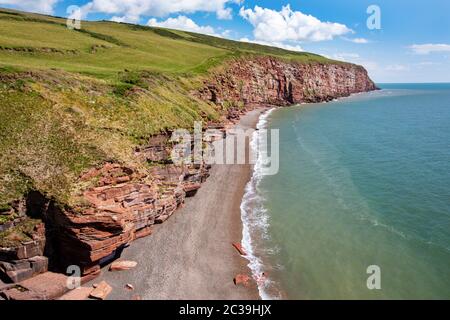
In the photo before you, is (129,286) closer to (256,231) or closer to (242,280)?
(242,280)

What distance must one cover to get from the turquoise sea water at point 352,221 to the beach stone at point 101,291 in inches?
440

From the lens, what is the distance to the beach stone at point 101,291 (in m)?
24.6

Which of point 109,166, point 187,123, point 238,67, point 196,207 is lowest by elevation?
point 196,207

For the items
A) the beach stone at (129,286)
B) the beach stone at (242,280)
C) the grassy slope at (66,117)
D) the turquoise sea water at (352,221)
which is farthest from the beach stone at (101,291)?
the turquoise sea water at (352,221)

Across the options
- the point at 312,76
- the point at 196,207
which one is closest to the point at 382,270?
the point at 196,207

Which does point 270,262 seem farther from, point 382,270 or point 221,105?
point 221,105

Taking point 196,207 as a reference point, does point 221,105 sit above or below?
above

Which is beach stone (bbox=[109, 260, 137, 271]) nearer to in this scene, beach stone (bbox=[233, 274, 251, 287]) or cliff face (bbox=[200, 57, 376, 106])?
beach stone (bbox=[233, 274, 251, 287])

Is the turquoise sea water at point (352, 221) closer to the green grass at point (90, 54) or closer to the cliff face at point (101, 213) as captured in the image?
the cliff face at point (101, 213)

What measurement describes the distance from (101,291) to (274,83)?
391ft

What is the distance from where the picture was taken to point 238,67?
363 feet

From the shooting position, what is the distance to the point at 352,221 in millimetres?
36094

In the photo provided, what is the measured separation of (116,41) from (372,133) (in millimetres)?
70411

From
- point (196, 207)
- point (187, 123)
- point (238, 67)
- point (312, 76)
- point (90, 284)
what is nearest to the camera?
point (90, 284)
